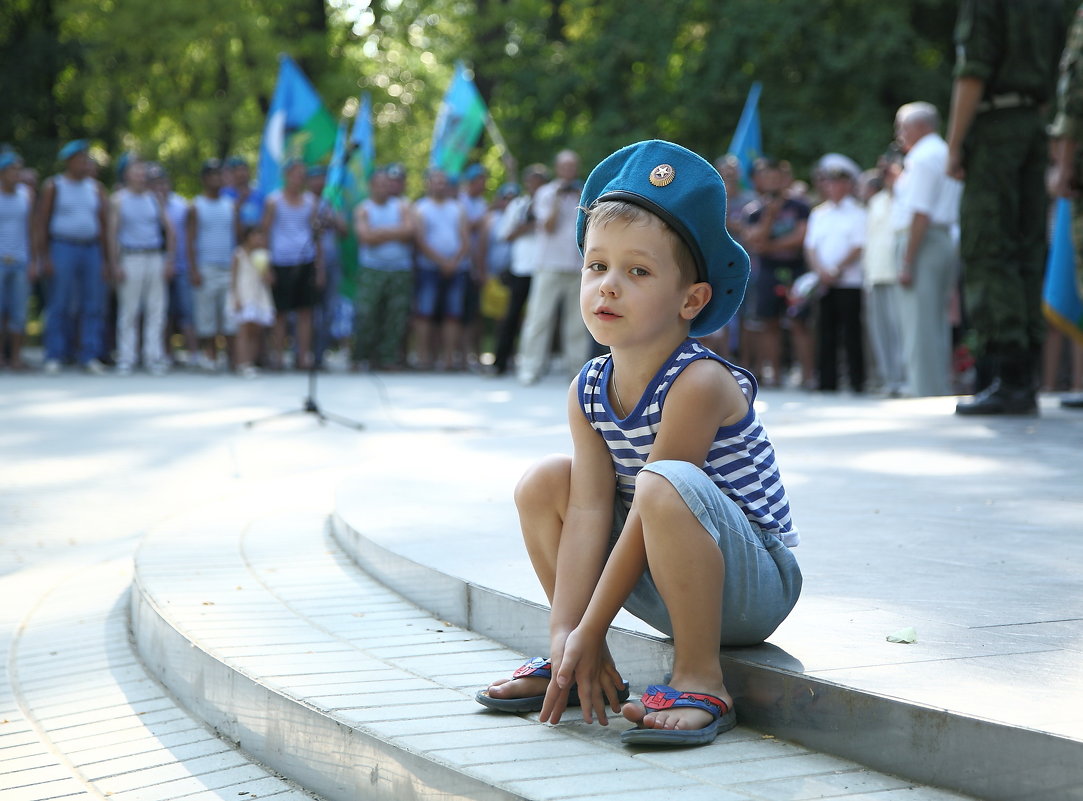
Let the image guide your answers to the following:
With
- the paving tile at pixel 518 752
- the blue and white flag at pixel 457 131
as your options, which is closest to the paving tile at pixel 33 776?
the paving tile at pixel 518 752

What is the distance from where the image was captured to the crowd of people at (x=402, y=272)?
12.8 metres

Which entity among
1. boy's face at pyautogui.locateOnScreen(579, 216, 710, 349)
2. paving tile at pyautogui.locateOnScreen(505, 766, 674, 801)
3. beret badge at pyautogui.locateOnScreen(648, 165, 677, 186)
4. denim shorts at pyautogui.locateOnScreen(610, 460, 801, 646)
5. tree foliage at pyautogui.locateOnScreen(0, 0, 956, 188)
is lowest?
paving tile at pyautogui.locateOnScreen(505, 766, 674, 801)

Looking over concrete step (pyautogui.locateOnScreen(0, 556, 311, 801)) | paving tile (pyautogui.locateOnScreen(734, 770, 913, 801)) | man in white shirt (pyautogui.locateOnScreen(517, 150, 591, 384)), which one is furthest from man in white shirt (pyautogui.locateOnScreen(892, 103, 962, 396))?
paving tile (pyautogui.locateOnScreen(734, 770, 913, 801))

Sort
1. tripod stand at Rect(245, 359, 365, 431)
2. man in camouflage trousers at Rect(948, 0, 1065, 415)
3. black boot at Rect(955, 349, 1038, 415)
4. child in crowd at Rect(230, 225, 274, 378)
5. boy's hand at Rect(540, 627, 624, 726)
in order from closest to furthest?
boy's hand at Rect(540, 627, 624, 726), man in camouflage trousers at Rect(948, 0, 1065, 415), black boot at Rect(955, 349, 1038, 415), tripod stand at Rect(245, 359, 365, 431), child in crowd at Rect(230, 225, 274, 378)

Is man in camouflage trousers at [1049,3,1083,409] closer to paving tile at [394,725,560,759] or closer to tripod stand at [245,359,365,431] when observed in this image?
tripod stand at [245,359,365,431]

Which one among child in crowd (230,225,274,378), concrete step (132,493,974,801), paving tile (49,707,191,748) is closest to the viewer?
concrete step (132,493,974,801)

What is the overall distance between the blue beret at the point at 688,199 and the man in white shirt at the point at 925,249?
24.9 ft

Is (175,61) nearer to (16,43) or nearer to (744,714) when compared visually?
(16,43)

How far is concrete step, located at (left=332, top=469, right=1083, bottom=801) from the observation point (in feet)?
7.87

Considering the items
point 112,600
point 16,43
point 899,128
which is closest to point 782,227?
point 899,128

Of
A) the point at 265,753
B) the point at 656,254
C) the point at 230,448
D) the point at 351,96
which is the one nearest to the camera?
the point at 656,254

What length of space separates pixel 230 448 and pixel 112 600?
374cm

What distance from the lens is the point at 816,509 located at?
4930 millimetres

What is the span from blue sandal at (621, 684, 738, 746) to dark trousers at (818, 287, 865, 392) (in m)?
10.1
